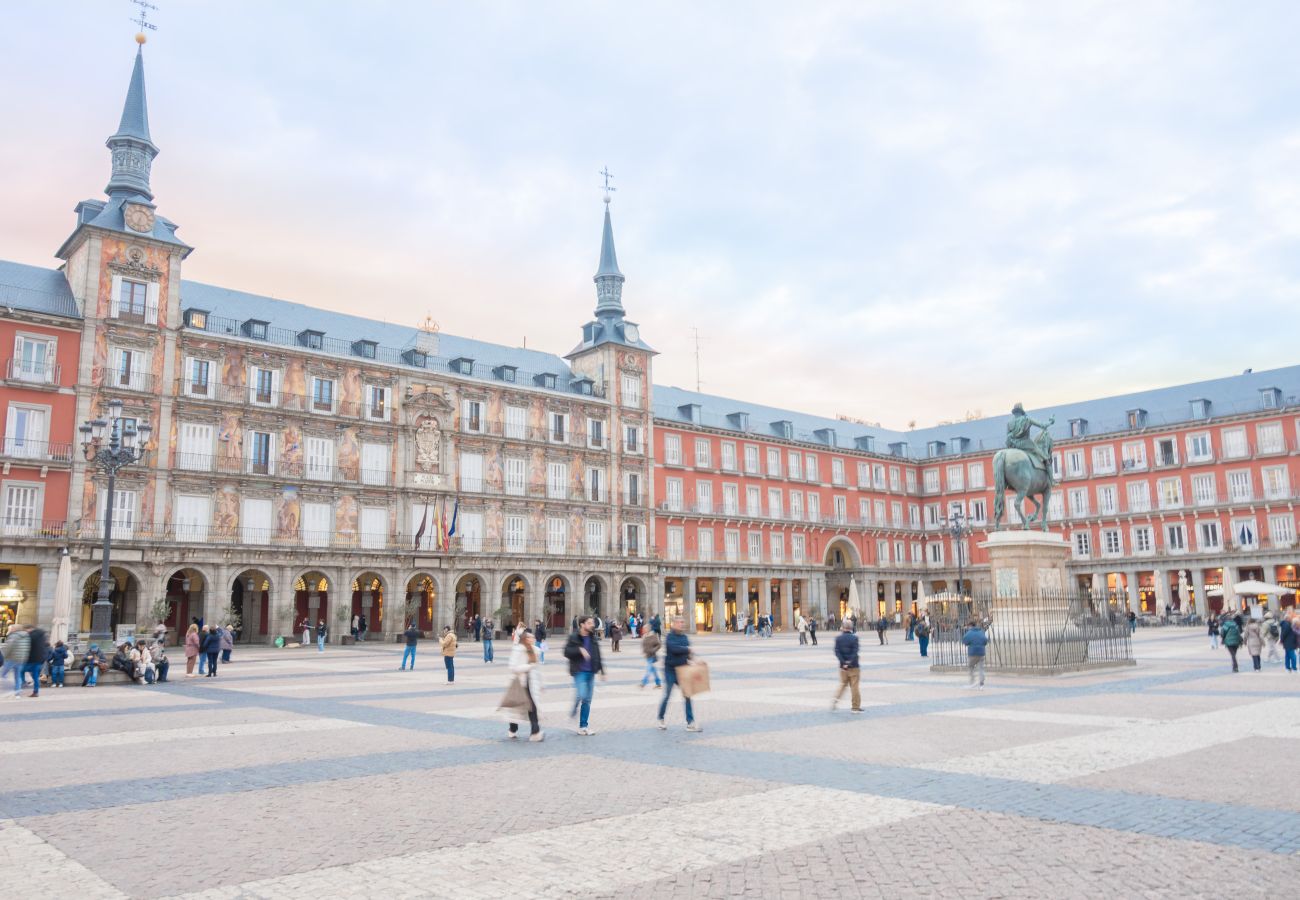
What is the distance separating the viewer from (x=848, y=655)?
14.1m

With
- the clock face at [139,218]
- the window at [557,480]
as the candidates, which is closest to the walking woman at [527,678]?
the clock face at [139,218]

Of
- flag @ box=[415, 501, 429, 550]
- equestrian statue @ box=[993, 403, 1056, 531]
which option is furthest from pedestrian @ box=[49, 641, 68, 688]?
flag @ box=[415, 501, 429, 550]

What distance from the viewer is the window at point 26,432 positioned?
121 ft

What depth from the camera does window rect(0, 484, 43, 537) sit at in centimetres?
3625

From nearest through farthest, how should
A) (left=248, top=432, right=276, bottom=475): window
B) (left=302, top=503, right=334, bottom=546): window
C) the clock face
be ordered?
1. the clock face
2. (left=248, top=432, right=276, bottom=475): window
3. (left=302, top=503, right=334, bottom=546): window

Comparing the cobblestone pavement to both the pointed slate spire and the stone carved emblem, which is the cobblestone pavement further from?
the pointed slate spire

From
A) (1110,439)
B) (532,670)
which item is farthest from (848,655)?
(1110,439)

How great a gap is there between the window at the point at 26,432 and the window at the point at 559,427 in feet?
79.8

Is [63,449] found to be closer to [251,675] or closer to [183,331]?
[183,331]

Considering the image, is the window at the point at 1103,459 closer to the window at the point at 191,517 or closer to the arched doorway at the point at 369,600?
the arched doorway at the point at 369,600

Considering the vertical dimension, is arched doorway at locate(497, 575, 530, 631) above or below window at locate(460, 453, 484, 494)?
below

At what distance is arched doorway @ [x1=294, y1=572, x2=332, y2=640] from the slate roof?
52.4 feet

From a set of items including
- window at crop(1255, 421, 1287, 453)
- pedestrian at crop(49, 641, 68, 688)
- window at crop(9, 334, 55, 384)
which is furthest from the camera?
window at crop(1255, 421, 1287, 453)

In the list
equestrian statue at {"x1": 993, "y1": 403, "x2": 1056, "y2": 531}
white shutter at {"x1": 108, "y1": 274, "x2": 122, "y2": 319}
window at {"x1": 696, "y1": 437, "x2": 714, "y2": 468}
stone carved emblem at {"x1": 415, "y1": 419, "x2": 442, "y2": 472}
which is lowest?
equestrian statue at {"x1": 993, "y1": 403, "x2": 1056, "y2": 531}
